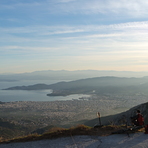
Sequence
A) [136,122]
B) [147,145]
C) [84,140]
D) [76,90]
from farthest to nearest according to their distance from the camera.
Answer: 1. [76,90]
2. [136,122]
3. [84,140]
4. [147,145]

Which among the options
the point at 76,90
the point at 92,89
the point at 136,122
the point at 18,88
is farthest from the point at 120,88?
the point at 136,122

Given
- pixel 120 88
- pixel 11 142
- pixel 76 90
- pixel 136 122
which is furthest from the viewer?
pixel 76 90

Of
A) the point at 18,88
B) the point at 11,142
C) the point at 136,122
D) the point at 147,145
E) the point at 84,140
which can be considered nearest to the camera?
the point at 147,145

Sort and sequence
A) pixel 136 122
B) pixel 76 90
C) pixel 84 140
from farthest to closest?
pixel 76 90 → pixel 136 122 → pixel 84 140

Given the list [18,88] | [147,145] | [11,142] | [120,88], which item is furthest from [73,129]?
[18,88]

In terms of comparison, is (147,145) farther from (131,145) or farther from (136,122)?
(136,122)

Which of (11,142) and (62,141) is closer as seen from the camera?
(62,141)

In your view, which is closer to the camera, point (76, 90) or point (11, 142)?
point (11, 142)

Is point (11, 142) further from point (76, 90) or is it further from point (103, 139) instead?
point (76, 90)
